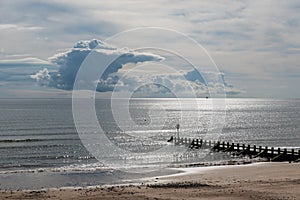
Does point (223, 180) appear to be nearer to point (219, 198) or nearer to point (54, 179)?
Answer: point (219, 198)

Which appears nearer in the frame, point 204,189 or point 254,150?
point 204,189

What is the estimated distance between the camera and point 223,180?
29594 millimetres

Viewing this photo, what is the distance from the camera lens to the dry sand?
23.7 meters

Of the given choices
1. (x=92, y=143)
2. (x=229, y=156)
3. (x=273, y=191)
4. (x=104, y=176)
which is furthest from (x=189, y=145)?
(x=273, y=191)

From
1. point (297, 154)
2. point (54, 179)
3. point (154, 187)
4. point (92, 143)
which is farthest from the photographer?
point (92, 143)

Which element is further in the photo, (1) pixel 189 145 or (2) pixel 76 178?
(1) pixel 189 145

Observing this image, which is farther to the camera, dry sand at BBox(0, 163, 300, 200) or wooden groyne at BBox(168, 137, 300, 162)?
wooden groyne at BBox(168, 137, 300, 162)

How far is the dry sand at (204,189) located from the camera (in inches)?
932

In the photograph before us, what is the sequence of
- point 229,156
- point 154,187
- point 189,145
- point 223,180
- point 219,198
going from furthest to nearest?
point 189,145
point 229,156
point 223,180
point 154,187
point 219,198

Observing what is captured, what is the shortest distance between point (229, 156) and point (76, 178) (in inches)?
839

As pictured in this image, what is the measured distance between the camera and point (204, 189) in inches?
1021

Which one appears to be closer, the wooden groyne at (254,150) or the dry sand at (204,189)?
the dry sand at (204,189)

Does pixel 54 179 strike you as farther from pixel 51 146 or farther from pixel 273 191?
pixel 51 146

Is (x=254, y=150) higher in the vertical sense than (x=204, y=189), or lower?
higher
